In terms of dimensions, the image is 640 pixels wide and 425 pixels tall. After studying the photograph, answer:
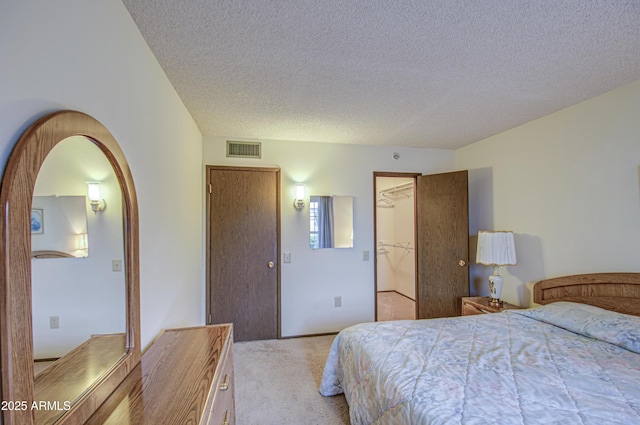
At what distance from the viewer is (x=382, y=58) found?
174cm

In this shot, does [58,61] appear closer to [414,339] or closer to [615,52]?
[414,339]

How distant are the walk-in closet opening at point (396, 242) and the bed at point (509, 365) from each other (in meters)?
2.76

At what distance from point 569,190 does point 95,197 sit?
3416 millimetres

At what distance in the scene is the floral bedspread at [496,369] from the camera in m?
1.12

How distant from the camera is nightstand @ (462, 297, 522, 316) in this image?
8.92ft

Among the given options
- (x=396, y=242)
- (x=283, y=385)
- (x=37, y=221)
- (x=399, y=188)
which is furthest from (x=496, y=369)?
(x=396, y=242)

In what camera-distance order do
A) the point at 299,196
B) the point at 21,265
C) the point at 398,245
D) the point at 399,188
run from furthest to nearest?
the point at 398,245
the point at 399,188
the point at 299,196
the point at 21,265

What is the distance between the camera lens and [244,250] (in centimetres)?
330

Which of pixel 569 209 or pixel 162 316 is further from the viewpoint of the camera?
pixel 569 209

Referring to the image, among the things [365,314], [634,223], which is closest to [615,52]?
[634,223]

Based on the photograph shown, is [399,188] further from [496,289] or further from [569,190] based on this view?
[569,190]

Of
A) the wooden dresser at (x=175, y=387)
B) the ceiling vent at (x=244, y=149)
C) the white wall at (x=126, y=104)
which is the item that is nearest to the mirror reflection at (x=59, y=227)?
the white wall at (x=126, y=104)

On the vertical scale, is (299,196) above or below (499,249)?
above

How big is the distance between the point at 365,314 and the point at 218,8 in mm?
3420
